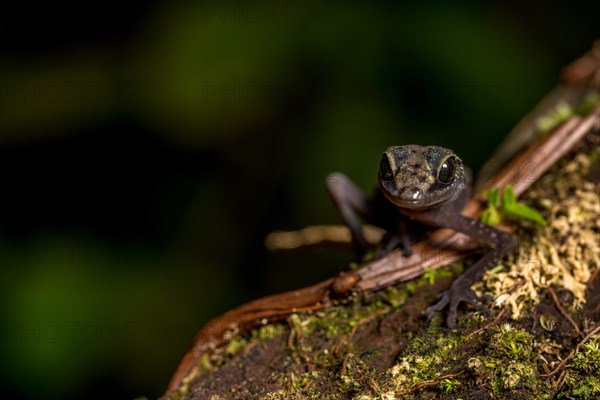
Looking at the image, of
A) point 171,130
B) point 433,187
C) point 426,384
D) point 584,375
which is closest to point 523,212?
point 433,187

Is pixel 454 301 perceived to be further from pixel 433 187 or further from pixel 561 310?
pixel 433 187

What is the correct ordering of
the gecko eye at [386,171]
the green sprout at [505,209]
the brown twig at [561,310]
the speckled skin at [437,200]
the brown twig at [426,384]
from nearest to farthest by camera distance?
the brown twig at [426,384] → the brown twig at [561,310] → the speckled skin at [437,200] → the gecko eye at [386,171] → the green sprout at [505,209]

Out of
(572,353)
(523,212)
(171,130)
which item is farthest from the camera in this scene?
(171,130)

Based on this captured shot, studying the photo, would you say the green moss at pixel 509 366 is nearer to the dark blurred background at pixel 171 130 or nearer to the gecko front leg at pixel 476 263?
the gecko front leg at pixel 476 263

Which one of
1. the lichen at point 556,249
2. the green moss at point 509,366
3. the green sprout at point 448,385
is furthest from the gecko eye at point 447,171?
the green sprout at point 448,385

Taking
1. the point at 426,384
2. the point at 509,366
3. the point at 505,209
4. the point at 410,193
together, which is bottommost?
the point at 426,384

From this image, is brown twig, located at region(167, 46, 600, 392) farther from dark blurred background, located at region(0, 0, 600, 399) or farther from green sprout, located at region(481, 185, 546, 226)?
dark blurred background, located at region(0, 0, 600, 399)

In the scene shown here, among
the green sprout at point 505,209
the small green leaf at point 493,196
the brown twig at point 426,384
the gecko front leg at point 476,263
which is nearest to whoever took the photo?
the brown twig at point 426,384
